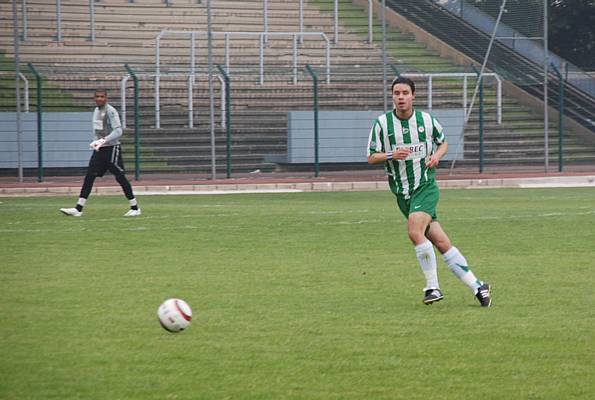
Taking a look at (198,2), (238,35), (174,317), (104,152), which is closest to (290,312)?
(174,317)

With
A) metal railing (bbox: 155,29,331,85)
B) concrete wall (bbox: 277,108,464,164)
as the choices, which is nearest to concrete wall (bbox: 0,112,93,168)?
metal railing (bbox: 155,29,331,85)

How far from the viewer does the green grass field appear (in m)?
7.11

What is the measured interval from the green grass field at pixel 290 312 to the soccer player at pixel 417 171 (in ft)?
1.11

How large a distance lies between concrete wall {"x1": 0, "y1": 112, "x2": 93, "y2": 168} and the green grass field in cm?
1139

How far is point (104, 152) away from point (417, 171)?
1021 cm

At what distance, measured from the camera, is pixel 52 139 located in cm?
2967

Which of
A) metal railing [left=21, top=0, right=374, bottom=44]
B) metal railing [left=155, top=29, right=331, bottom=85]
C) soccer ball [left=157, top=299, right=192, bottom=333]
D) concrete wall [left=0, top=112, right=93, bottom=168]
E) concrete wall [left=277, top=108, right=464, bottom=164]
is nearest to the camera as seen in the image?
soccer ball [left=157, top=299, right=192, bottom=333]

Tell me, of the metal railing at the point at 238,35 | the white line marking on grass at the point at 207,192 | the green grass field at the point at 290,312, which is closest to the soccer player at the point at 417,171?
the green grass field at the point at 290,312

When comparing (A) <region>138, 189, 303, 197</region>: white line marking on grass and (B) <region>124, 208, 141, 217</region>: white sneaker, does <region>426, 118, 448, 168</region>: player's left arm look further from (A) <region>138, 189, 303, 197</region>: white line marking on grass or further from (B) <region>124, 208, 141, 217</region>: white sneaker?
(A) <region>138, 189, 303, 197</region>: white line marking on grass

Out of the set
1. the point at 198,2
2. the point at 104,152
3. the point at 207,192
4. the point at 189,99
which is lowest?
the point at 207,192

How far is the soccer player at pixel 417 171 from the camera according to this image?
10062 millimetres

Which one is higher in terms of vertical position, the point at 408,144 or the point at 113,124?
the point at 113,124

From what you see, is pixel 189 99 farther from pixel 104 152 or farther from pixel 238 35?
pixel 104 152

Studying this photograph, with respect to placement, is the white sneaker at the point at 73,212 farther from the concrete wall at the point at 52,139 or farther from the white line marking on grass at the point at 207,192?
the concrete wall at the point at 52,139
